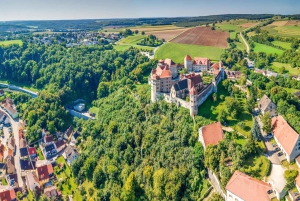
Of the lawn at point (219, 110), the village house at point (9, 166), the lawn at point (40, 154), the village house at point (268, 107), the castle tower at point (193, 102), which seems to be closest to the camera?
the lawn at point (219, 110)

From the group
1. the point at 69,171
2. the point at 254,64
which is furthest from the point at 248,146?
the point at 254,64

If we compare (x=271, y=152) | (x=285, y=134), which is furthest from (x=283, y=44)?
(x=271, y=152)

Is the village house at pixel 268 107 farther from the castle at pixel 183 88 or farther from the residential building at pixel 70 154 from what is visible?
the residential building at pixel 70 154

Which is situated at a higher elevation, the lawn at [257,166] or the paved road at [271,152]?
the paved road at [271,152]

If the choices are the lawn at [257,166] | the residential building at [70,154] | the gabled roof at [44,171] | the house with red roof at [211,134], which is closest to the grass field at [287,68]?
the house with red roof at [211,134]

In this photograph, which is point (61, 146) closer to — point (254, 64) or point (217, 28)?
point (254, 64)
